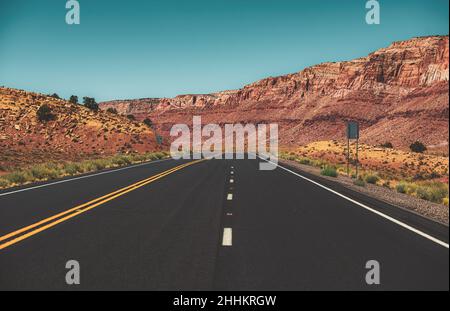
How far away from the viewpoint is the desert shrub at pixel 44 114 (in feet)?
244

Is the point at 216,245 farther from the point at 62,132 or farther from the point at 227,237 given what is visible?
the point at 62,132

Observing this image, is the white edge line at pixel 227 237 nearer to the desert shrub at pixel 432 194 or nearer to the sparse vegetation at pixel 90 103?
the desert shrub at pixel 432 194

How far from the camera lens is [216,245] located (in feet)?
24.4

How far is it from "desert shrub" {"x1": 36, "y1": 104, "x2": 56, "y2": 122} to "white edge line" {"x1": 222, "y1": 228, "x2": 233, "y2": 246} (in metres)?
72.5

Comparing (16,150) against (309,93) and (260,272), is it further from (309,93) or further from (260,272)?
(309,93)

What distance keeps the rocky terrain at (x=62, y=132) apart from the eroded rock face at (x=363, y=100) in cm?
4774

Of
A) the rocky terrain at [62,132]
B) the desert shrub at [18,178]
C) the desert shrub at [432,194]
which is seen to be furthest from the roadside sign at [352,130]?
the rocky terrain at [62,132]

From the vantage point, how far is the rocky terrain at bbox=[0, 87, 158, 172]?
210 ft

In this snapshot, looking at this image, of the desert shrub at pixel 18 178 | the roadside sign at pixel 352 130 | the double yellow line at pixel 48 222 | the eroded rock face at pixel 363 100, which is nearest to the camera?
the double yellow line at pixel 48 222

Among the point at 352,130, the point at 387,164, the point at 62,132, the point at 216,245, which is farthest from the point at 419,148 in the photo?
the point at 216,245

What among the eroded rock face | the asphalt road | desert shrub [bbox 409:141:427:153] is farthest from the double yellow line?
the eroded rock face

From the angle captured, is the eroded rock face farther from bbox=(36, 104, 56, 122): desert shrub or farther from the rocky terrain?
bbox=(36, 104, 56, 122): desert shrub

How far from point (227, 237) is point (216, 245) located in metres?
0.66
